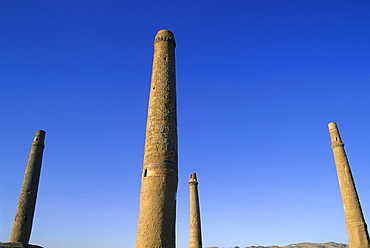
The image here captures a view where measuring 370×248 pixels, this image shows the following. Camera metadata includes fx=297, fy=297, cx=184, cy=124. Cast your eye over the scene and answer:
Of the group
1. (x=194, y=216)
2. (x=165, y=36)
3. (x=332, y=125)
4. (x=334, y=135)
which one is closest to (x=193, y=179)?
(x=194, y=216)

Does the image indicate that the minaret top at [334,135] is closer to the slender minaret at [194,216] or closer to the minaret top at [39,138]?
the slender minaret at [194,216]

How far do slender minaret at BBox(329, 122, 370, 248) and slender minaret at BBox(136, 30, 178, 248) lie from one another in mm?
12014

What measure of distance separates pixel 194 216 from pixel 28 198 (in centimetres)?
1017

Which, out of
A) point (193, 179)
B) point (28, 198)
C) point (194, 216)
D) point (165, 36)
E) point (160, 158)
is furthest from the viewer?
point (193, 179)

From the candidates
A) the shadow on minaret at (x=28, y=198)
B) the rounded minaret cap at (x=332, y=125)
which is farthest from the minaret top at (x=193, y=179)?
the shadow on minaret at (x=28, y=198)

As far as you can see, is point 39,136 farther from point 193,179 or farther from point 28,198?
point 193,179

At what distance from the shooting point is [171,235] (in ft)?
25.1

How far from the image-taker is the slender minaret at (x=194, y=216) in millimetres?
19250

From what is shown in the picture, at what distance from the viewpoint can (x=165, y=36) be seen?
10273 millimetres

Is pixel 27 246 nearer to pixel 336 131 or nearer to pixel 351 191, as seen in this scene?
pixel 351 191

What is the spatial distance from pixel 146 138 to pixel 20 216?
37.8ft

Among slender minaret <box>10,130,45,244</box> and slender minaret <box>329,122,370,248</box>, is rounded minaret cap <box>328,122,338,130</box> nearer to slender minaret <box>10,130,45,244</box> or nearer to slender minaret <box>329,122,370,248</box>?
slender minaret <box>329,122,370,248</box>

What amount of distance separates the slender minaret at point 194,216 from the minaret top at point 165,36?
12.9m

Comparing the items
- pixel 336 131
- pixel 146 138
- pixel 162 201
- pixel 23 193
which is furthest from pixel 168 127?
pixel 336 131
